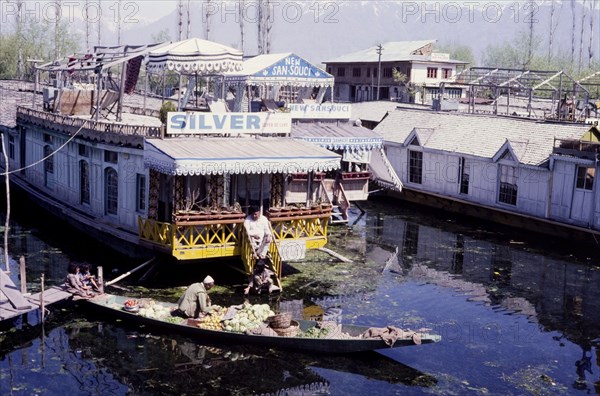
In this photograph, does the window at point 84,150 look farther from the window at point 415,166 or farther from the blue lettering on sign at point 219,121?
the window at point 415,166

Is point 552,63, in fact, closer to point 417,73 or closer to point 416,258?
point 417,73

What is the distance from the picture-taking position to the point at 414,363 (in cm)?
1759

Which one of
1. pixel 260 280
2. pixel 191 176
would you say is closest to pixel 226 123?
pixel 191 176

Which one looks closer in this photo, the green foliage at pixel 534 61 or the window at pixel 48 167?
the window at pixel 48 167

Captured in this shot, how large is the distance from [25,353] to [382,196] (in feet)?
89.1

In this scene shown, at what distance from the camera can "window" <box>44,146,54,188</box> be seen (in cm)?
3212

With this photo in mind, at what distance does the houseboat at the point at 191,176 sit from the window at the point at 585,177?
426 inches

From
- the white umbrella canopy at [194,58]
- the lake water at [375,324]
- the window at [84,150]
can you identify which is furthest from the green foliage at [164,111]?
the lake water at [375,324]

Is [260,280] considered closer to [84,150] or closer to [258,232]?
[258,232]

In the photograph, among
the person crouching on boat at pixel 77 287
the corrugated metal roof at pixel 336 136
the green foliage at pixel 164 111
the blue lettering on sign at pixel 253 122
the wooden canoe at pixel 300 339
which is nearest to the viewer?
the wooden canoe at pixel 300 339

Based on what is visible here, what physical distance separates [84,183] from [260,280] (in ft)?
32.8

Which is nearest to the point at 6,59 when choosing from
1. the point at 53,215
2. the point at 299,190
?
the point at 53,215

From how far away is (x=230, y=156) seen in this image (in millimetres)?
22031

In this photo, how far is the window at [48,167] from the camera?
32125 mm
